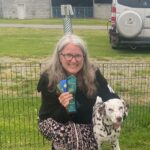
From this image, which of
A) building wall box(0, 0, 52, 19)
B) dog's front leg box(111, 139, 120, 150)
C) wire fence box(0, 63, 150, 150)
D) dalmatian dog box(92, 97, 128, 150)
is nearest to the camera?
dalmatian dog box(92, 97, 128, 150)

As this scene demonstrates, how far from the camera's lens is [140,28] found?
13.9 meters

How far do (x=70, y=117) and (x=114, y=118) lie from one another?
1.28 ft

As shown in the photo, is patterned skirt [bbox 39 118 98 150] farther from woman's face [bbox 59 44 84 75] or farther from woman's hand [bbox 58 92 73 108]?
woman's face [bbox 59 44 84 75]

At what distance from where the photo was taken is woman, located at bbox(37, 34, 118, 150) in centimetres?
404

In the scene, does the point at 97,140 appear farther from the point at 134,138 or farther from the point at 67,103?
the point at 134,138

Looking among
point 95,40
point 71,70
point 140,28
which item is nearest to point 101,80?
point 71,70

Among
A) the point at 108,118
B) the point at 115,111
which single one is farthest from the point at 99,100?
the point at 115,111

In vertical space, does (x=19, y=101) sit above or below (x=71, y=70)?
below

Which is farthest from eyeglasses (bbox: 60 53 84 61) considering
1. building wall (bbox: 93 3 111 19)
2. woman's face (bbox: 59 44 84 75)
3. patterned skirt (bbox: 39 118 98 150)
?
building wall (bbox: 93 3 111 19)

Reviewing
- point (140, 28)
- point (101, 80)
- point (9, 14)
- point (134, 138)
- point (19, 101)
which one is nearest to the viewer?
point (101, 80)

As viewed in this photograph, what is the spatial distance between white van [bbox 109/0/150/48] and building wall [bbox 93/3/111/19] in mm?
21046

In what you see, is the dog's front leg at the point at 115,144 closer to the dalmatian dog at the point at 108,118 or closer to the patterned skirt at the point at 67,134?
the dalmatian dog at the point at 108,118

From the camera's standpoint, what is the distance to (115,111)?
4.06 metres

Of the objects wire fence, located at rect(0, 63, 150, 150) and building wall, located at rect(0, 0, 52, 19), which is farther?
building wall, located at rect(0, 0, 52, 19)
